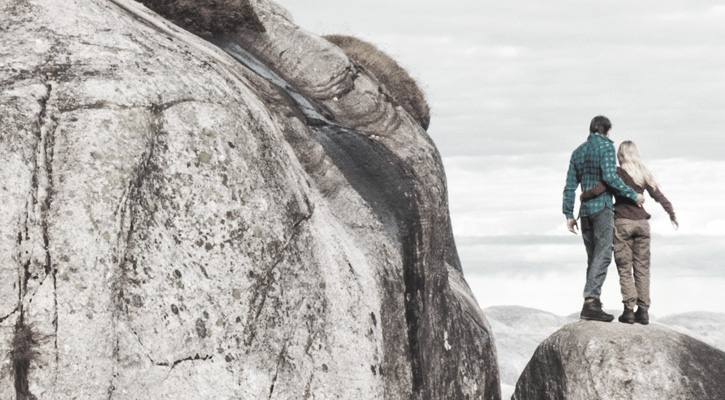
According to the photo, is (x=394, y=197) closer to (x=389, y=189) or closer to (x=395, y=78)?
(x=389, y=189)

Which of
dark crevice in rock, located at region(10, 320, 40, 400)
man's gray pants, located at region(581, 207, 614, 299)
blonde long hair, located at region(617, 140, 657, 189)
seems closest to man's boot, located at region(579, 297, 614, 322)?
man's gray pants, located at region(581, 207, 614, 299)

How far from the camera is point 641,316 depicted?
670 inches

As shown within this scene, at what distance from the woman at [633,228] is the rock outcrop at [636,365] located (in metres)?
0.73

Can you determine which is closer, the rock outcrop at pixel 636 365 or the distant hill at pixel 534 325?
the rock outcrop at pixel 636 365

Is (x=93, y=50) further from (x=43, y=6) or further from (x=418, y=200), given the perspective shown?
(x=418, y=200)

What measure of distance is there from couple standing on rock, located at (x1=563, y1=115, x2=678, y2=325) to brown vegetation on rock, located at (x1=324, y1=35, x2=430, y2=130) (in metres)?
5.87

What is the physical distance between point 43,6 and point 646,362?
1229cm

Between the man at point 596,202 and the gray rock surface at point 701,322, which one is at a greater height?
the man at point 596,202

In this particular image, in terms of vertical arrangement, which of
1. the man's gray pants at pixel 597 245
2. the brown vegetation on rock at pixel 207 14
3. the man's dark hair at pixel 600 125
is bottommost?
the man's gray pants at pixel 597 245

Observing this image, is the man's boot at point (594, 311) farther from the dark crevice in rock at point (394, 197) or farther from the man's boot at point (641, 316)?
the dark crevice in rock at point (394, 197)

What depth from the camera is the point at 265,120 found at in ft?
38.5

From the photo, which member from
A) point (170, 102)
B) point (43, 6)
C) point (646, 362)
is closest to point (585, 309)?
point (646, 362)

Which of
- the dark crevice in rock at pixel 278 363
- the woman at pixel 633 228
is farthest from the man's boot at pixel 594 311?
the dark crevice in rock at pixel 278 363

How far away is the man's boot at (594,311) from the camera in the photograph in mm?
Answer: 16984
